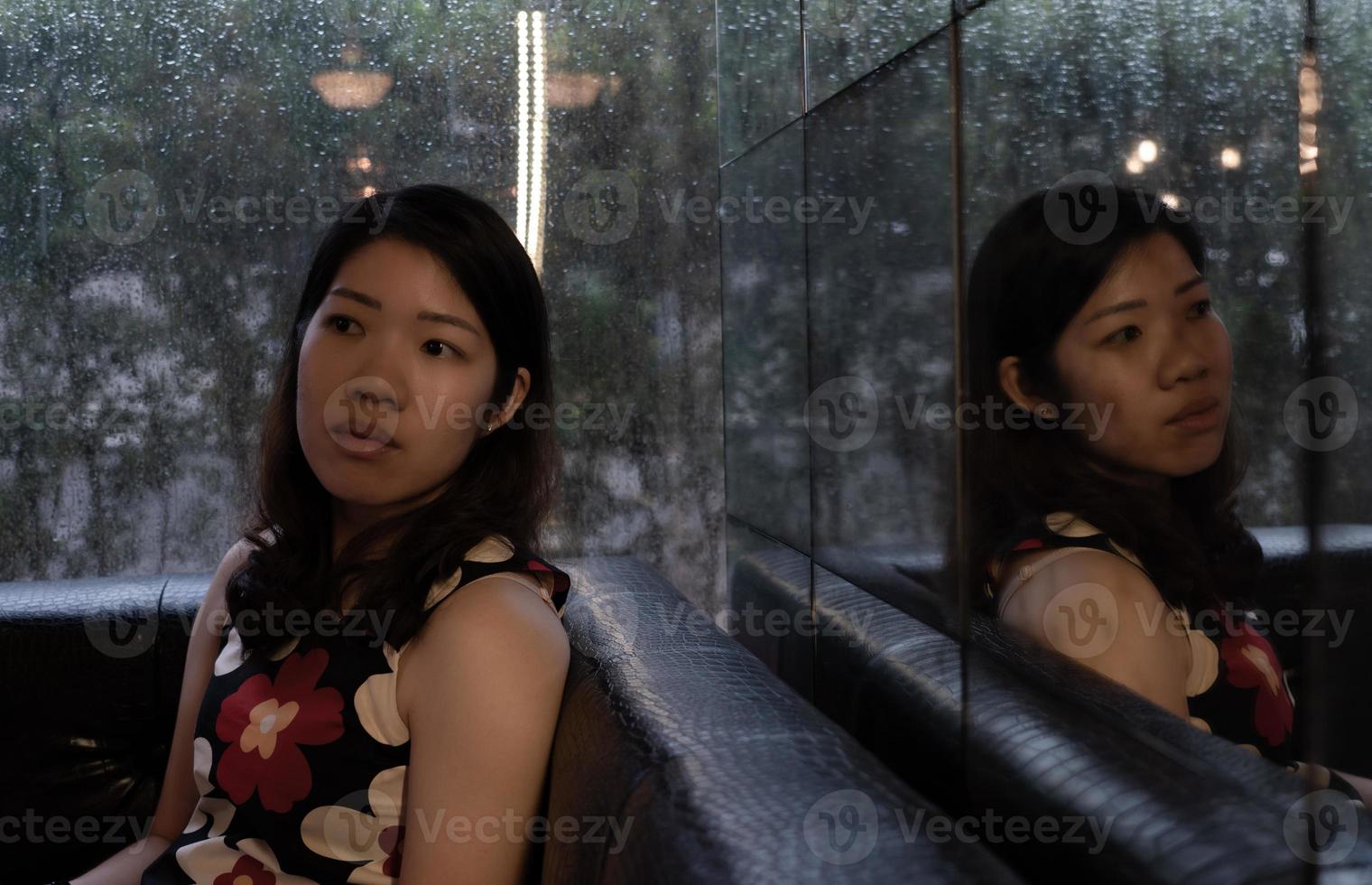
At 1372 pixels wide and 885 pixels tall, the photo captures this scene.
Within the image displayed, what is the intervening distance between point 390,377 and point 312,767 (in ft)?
1.37

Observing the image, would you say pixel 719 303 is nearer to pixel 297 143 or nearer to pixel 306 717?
pixel 297 143

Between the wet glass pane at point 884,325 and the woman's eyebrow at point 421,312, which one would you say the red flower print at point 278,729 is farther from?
the wet glass pane at point 884,325

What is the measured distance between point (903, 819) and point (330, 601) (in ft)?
2.43

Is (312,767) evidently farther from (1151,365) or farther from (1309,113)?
(1309,113)

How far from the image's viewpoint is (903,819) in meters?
0.72

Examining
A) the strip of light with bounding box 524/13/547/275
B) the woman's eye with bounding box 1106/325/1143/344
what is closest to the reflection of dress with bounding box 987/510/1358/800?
the woman's eye with bounding box 1106/325/1143/344

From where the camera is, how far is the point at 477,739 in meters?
1.01

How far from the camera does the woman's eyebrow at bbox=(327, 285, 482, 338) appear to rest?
4.05ft

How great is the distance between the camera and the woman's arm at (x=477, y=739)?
0.99 metres

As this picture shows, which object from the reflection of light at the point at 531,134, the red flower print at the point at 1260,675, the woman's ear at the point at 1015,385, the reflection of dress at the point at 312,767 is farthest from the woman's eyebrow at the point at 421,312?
the reflection of light at the point at 531,134

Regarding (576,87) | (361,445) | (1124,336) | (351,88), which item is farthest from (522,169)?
(1124,336)

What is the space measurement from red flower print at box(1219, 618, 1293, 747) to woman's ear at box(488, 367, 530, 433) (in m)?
0.88

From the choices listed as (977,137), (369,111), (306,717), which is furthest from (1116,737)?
(369,111)

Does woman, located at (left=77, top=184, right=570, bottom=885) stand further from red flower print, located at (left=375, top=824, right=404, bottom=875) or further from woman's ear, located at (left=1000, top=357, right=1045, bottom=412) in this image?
woman's ear, located at (left=1000, top=357, right=1045, bottom=412)
